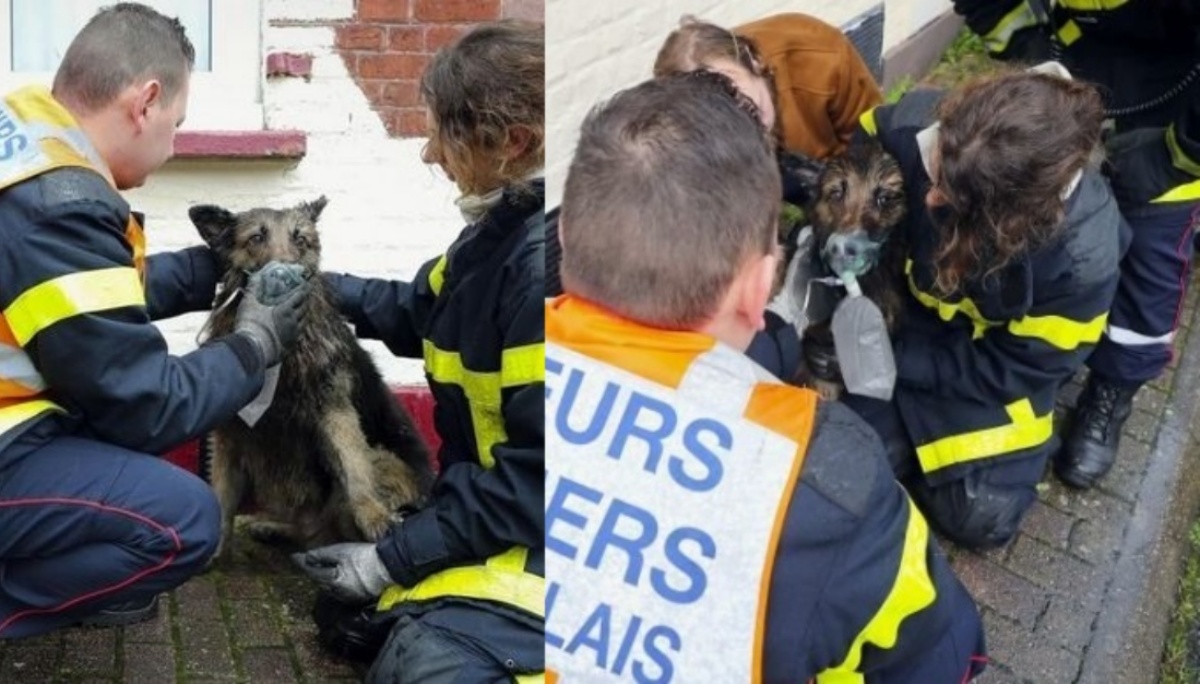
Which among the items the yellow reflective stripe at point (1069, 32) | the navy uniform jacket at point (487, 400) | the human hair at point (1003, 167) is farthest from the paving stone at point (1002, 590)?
the yellow reflective stripe at point (1069, 32)

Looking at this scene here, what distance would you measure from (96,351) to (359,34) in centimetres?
159

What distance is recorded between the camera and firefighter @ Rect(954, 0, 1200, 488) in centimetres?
447

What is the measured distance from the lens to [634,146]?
2.13m

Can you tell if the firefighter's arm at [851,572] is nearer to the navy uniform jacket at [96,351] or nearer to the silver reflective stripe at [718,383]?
the silver reflective stripe at [718,383]

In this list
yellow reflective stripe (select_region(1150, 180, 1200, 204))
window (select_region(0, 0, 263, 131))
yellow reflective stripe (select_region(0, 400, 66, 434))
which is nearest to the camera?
yellow reflective stripe (select_region(0, 400, 66, 434))

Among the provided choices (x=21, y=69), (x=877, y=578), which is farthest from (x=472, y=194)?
(x=21, y=69)

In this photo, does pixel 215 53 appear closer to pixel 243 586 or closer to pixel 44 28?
pixel 44 28

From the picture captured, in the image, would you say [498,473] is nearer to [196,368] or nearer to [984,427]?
[196,368]

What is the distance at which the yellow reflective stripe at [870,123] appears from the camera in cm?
409

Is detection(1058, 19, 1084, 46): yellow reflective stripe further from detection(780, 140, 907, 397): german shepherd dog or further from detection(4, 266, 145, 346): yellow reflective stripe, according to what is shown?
detection(4, 266, 145, 346): yellow reflective stripe

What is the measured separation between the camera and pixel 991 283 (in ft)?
12.9

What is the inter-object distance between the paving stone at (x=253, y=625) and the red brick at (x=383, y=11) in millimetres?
1572

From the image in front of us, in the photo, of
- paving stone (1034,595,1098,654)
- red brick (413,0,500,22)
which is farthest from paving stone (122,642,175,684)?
paving stone (1034,595,1098,654)

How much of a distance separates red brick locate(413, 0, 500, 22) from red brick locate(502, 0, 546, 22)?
48 mm
